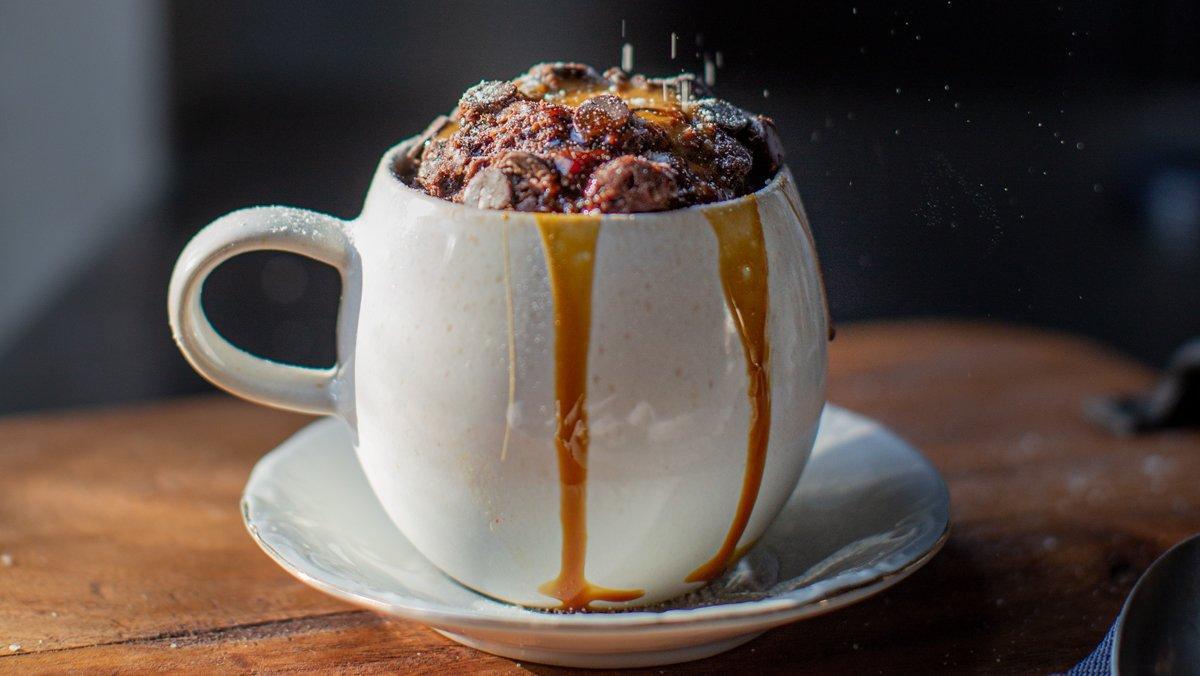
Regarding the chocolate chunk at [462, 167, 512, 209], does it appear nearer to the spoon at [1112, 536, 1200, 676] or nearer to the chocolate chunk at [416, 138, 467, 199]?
the chocolate chunk at [416, 138, 467, 199]

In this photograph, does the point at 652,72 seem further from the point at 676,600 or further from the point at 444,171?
the point at 676,600

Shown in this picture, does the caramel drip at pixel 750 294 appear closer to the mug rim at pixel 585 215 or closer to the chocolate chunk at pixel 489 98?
the mug rim at pixel 585 215

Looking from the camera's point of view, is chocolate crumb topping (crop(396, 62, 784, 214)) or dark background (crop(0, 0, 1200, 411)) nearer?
chocolate crumb topping (crop(396, 62, 784, 214))

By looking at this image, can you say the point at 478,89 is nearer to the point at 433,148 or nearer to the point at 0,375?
the point at 433,148

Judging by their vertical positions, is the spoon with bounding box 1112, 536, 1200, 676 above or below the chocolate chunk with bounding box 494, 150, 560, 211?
below

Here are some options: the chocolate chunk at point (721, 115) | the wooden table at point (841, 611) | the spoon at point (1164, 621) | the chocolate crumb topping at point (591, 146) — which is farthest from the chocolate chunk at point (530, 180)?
the spoon at point (1164, 621)

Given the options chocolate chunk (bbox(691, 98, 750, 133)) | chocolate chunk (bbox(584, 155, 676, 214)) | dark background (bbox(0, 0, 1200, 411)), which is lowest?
dark background (bbox(0, 0, 1200, 411))

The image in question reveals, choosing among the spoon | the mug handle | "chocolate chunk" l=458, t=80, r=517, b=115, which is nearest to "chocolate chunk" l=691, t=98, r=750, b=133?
"chocolate chunk" l=458, t=80, r=517, b=115
